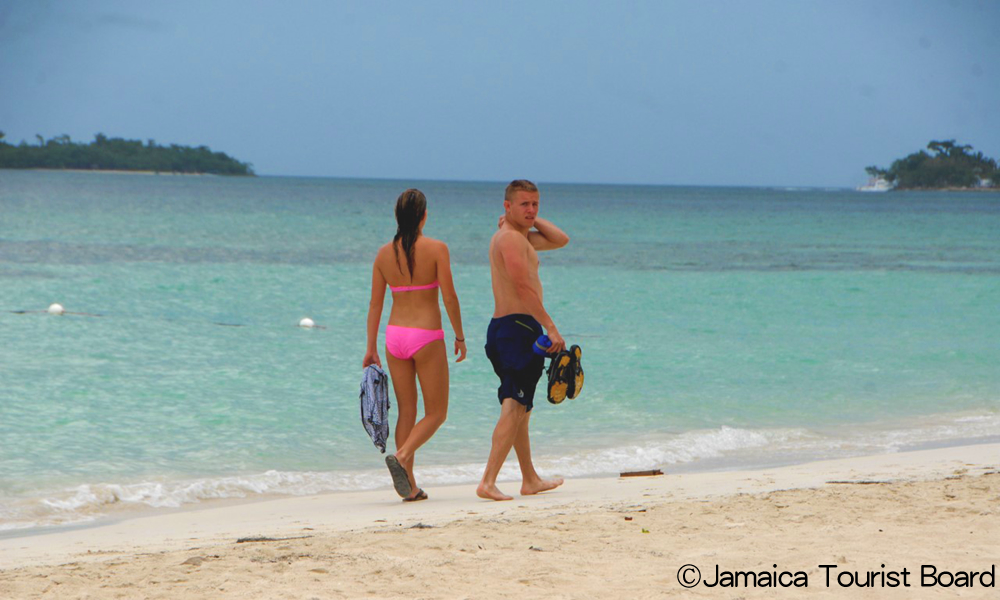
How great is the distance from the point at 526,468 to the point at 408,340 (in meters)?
0.98

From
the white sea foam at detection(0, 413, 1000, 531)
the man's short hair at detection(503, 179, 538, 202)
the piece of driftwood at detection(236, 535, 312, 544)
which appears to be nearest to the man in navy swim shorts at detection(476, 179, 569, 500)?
the man's short hair at detection(503, 179, 538, 202)

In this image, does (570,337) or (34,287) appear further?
(34,287)

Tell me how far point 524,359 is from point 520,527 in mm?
923

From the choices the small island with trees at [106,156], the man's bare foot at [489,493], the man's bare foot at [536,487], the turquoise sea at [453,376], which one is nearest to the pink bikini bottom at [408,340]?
the man's bare foot at [489,493]

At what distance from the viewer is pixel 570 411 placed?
8.34 metres

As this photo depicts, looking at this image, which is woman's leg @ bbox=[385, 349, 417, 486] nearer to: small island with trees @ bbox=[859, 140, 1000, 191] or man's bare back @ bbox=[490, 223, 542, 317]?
man's bare back @ bbox=[490, 223, 542, 317]

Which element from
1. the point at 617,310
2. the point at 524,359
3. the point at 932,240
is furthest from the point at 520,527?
the point at 932,240

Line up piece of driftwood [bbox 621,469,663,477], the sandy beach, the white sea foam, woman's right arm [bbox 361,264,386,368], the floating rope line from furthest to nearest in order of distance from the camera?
1. the floating rope line
2. piece of driftwood [bbox 621,469,663,477]
3. the white sea foam
4. woman's right arm [bbox 361,264,386,368]
5. the sandy beach

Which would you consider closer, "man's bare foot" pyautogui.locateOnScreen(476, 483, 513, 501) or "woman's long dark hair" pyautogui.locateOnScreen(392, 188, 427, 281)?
"woman's long dark hair" pyautogui.locateOnScreen(392, 188, 427, 281)

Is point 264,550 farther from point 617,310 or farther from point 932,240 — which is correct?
point 932,240

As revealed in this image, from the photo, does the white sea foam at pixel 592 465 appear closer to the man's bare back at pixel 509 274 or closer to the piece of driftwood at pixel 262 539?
the piece of driftwood at pixel 262 539

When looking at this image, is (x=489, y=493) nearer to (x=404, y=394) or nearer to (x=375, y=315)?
(x=404, y=394)

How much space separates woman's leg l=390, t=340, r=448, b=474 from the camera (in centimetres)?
504

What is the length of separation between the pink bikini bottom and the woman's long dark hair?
268mm
